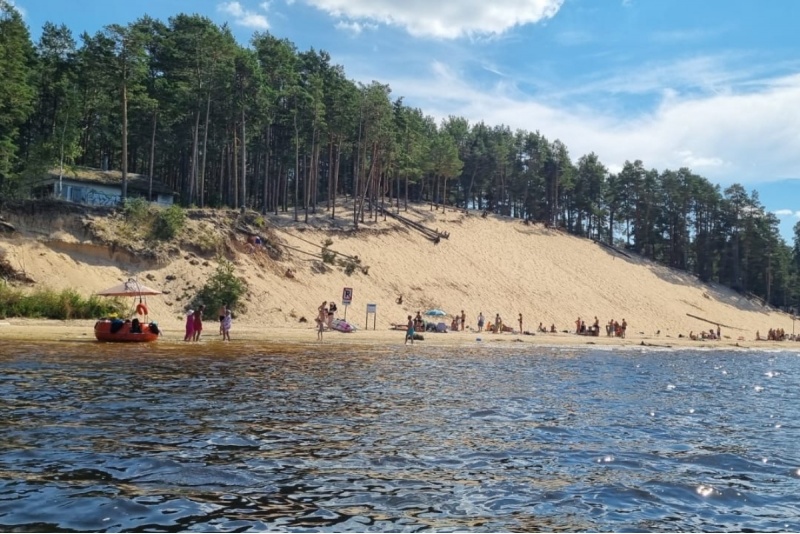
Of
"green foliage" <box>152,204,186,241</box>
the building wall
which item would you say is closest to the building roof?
the building wall

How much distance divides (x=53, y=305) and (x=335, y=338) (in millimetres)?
14949

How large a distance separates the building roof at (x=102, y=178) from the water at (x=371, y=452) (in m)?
31.3

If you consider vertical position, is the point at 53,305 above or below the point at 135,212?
below

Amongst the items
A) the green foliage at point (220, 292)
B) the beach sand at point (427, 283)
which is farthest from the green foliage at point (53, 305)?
the green foliage at point (220, 292)

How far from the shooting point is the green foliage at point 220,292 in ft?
130

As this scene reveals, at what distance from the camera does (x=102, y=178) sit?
5103cm

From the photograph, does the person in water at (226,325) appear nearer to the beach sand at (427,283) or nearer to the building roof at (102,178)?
the beach sand at (427,283)

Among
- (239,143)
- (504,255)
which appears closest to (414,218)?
(504,255)

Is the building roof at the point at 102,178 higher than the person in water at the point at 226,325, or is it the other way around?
the building roof at the point at 102,178

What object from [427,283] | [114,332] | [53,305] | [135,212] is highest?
[135,212]

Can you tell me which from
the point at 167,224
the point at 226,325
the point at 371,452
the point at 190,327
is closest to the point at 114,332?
the point at 190,327

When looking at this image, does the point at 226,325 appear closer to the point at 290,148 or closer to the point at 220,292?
the point at 220,292

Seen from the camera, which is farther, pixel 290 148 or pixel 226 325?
pixel 290 148

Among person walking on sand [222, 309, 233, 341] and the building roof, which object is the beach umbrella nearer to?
person walking on sand [222, 309, 233, 341]
